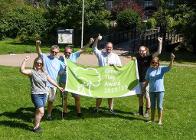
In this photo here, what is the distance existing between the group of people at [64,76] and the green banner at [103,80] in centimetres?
17

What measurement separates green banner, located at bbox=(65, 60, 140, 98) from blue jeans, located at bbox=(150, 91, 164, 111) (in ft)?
3.05

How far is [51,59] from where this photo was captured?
1221cm

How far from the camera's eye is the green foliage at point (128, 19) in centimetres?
4324

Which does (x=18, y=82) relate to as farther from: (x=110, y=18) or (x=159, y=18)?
(x=110, y=18)

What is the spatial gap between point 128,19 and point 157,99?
104 ft

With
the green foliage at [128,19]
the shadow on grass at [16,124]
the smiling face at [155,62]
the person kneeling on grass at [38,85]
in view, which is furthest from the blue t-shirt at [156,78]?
the green foliage at [128,19]

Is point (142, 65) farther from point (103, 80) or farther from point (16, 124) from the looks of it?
point (16, 124)

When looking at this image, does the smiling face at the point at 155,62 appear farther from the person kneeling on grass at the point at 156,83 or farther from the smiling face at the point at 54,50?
the smiling face at the point at 54,50

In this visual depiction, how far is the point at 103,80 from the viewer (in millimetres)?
13031

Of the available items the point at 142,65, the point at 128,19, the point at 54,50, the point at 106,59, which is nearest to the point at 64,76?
the point at 54,50

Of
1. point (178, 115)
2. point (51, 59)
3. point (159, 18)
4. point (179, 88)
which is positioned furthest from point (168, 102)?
point (159, 18)

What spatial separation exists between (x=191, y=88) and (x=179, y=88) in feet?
1.56

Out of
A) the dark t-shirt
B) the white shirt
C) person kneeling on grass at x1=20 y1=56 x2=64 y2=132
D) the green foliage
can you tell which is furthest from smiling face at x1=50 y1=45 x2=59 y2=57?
the green foliage

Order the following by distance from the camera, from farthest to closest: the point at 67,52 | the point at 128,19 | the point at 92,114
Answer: the point at 128,19, the point at 92,114, the point at 67,52
